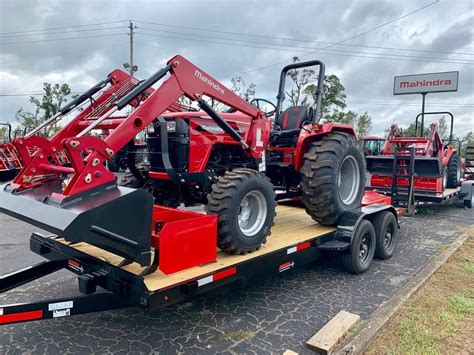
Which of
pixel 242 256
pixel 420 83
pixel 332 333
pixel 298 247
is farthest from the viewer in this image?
pixel 420 83

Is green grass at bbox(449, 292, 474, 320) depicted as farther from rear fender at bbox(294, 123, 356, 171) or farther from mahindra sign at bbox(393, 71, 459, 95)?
mahindra sign at bbox(393, 71, 459, 95)

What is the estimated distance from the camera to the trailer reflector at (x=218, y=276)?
3.22 m

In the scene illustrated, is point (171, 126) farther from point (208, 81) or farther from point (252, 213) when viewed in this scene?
point (252, 213)

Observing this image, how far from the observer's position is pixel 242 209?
13.4 ft

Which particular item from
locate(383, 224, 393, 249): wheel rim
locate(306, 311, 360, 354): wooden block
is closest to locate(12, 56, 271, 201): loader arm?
locate(306, 311, 360, 354): wooden block

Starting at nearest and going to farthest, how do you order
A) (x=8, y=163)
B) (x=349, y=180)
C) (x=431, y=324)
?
(x=431, y=324) → (x=349, y=180) → (x=8, y=163)

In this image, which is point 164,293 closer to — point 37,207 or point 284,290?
point 37,207

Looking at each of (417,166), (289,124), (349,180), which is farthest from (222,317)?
(417,166)

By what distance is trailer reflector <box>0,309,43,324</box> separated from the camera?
8.63 feet

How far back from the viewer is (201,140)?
422 cm

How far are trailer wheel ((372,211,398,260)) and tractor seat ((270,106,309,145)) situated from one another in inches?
67.8

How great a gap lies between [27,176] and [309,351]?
290 centimetres

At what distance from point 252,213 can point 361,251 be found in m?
1.95

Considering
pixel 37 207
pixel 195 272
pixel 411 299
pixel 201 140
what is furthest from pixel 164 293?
pixel 411 299
